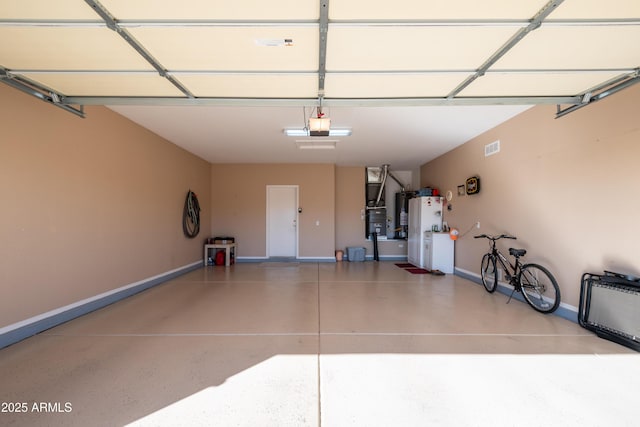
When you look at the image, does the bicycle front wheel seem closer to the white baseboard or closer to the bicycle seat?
the bicycle seat

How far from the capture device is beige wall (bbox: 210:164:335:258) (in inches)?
293

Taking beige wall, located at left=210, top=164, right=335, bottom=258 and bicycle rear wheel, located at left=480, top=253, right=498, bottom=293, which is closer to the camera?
bicycle rear wheel, located at left=480, top=253, right=498, bottom=293

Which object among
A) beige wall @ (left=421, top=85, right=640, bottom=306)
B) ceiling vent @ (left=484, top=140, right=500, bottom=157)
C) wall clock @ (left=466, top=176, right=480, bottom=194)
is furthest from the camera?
wall clock @ (left=466, top=176, right=480, bottom=194)

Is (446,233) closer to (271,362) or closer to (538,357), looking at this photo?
(538,357)

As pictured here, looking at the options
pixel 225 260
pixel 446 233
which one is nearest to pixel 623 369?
pixel 446 233

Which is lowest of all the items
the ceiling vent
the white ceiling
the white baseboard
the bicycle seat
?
the white baseboard

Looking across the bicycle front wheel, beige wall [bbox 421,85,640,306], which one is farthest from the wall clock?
the bicycle front wheel

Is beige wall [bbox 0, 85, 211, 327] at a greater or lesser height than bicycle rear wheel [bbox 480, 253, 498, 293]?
greater

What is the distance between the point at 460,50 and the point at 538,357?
8.70 ft

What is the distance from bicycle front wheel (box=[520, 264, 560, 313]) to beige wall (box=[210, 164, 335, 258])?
453 cm

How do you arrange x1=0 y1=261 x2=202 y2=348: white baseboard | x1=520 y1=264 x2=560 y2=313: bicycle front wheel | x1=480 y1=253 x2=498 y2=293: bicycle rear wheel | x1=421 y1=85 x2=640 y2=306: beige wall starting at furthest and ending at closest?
x1=480 y1=253 x2=498 y2=293: bicycle rear wheel
x1=520 y1=264 x2=560 y2=313: bicycle front wheel
x1=421 y1=85 x2=640 y2=306: beige wall
x1=0 y1=261 x2=202 y2=348: white baseboard

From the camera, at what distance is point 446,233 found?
5.96 meters

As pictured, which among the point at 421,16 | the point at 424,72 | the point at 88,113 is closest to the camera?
the point at 421,16

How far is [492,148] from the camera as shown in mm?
4535
